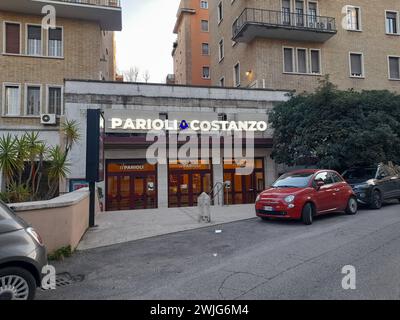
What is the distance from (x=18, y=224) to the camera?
3992 millimetres

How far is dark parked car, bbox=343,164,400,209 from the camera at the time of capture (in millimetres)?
12359

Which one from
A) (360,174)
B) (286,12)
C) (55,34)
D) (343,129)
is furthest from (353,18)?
(55,34)

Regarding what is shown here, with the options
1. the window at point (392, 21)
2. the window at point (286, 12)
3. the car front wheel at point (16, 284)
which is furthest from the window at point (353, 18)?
the car front wheel at point (16, 284)

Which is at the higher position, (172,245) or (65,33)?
(65,33)

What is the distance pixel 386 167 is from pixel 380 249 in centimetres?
870

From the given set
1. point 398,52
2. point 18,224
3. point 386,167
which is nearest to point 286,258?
point 18,224

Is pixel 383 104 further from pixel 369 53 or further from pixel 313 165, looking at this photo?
pixel 369 53

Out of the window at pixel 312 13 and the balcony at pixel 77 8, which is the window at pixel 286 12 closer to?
the window at pixel 312 13

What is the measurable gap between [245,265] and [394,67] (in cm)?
2404

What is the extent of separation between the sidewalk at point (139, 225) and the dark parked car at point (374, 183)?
171 inches

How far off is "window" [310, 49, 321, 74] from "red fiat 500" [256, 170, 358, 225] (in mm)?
12945

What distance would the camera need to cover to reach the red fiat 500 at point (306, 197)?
9.51 meters

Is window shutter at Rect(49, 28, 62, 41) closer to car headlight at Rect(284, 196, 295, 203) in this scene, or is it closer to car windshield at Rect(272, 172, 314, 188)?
car windshield at Rect(272, 172, 314, 188)

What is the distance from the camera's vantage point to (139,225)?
10266 millimetres
